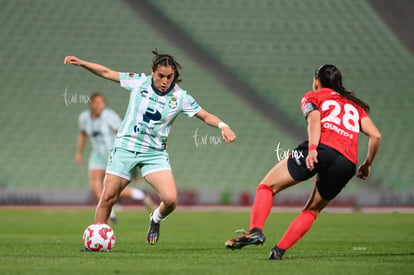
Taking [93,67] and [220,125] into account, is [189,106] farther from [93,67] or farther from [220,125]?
[93,67]

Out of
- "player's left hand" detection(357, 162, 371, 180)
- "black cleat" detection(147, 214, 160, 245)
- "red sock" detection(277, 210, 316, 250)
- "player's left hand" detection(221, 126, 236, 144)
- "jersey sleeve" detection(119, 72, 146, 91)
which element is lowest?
"black cleat" detection(147, 214, 160, 245)

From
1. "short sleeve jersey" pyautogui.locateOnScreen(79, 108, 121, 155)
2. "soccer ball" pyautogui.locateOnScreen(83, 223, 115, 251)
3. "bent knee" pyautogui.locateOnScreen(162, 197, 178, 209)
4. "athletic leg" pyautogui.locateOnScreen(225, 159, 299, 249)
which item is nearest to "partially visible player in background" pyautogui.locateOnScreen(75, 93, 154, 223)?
"short sleeve jersey" pyautogui.locateOnScreen(79, 108, 121, 155)

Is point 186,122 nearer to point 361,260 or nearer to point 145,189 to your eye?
point 145,189

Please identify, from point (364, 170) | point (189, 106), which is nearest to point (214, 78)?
point (189, 106)

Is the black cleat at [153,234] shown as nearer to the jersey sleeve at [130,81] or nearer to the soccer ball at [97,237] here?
the soccer ball at [97,237]

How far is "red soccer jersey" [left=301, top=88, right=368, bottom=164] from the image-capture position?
6.82 metres

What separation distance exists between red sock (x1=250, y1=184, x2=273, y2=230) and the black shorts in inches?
11.7

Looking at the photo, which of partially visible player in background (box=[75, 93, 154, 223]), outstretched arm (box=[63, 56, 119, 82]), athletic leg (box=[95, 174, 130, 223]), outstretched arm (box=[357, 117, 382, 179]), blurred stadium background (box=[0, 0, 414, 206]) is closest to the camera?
outstretched arm (box=[357, 117, 382, 179])

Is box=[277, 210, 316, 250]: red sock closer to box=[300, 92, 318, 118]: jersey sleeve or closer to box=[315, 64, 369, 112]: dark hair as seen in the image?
box=[300, 92, 318, 118]: jersey sleeve

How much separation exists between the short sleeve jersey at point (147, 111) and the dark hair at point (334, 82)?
5.49ft

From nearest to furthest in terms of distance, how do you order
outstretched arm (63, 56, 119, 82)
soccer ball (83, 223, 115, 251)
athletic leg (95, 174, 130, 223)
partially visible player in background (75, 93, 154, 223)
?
soccer ball (83, 223, 115, 251) < outstretched arm (63, 56, 119, 82) < athletic leg (95, 174, 130, 223) < partially visible player in background (75, 93, 154, 223)

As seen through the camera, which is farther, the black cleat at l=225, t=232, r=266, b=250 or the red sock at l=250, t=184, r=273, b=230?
the red sock at l=250, t=184, r=273, b=230

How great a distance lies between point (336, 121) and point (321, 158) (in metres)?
0.38

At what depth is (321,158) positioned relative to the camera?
6773 millimetres
